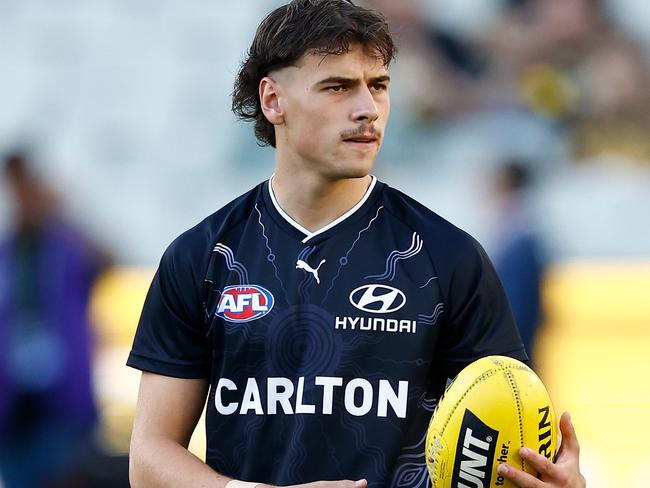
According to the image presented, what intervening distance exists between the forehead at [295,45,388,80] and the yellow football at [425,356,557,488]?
761 millimetres

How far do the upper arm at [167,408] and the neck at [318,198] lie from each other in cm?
46

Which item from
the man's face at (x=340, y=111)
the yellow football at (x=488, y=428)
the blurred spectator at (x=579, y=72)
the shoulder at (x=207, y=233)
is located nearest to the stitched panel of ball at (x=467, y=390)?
the yellow football at (x=488, y=428)

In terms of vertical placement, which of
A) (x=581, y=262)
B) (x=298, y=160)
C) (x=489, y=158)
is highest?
(x=489, y=158)

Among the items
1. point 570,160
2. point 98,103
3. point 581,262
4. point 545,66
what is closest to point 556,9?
point 545,66

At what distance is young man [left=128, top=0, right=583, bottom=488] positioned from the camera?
299 centimetres

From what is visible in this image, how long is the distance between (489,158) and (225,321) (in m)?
8.06

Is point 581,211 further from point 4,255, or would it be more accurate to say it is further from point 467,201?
point 4,255

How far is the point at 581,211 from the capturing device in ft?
36.0

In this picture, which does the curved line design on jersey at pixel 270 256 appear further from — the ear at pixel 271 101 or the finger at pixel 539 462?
the finger at pixel 539 462

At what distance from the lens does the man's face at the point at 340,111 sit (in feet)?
9.94

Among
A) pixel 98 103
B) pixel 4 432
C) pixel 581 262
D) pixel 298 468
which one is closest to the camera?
pixel 298 468

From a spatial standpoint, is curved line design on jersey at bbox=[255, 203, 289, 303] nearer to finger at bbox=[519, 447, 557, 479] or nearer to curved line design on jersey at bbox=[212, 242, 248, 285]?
curved line design on jersey at bbox=[212, 242, 248, 285]

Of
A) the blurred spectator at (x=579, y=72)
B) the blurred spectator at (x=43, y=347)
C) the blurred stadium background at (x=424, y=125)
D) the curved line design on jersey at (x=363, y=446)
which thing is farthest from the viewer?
the blurred spectator at (x=579, y=72)

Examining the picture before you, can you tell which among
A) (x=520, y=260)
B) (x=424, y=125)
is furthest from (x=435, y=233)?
(x=424, y=125)
